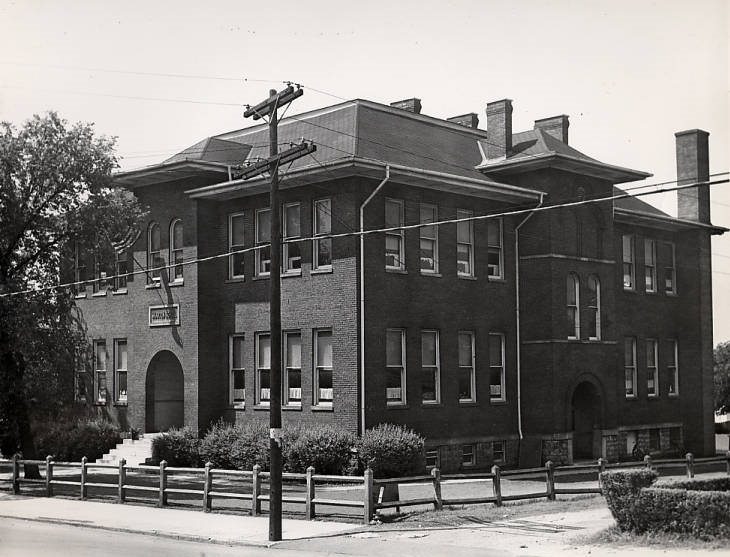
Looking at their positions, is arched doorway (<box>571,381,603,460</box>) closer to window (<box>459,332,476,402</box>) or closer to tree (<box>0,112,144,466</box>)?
window (<box>459,332,476,402</box>)

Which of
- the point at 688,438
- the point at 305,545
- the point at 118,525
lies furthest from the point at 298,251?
the point at 688,438

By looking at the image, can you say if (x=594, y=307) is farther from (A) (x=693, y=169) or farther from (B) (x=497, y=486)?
(B) (x=497, y=486)

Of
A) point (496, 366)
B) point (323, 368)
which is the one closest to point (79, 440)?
point (323, 368)

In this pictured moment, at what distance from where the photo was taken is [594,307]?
3694 centimetres

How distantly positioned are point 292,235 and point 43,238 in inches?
309

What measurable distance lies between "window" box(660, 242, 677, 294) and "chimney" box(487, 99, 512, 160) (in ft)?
33.9

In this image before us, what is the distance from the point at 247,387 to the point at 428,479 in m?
13.5

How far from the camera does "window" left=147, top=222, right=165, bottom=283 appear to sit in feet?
121

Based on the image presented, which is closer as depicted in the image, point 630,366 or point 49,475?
point 49,475

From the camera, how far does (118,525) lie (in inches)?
862

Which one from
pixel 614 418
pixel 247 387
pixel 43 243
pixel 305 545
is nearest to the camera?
pixel 305 545

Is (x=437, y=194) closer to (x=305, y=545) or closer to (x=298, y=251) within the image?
(x=298, y=251)

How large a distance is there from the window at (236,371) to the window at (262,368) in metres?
0.86

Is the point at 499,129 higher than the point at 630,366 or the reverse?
higher
